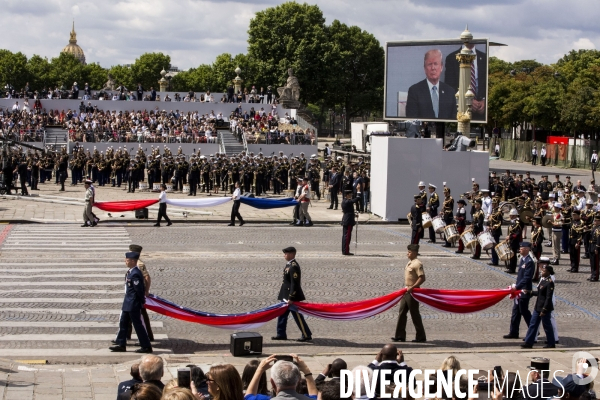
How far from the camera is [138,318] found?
45.3 ft

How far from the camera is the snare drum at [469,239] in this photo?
81.6ft

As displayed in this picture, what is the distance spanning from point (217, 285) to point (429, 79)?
38.0 metres

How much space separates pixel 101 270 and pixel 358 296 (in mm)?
6755

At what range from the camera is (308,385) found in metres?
7.88

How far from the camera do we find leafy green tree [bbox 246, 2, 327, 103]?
90.4 metres

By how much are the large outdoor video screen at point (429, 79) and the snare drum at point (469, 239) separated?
29914mm

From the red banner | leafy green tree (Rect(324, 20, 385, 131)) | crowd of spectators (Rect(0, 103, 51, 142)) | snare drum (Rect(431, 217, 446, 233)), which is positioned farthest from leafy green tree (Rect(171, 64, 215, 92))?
snare drum (Rect(431, 217, 446, 233))

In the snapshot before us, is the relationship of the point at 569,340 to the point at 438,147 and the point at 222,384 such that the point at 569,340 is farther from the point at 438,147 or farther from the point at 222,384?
the point at 438,147

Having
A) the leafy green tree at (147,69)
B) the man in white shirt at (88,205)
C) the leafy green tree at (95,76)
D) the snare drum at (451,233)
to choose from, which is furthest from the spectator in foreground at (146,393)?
the leafy green tree at (95,76)

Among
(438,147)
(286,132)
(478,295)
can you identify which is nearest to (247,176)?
(438,147)

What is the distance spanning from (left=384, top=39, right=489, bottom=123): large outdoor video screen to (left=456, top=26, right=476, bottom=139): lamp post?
2.54 feet

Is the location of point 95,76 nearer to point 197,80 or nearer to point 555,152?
point 197,80

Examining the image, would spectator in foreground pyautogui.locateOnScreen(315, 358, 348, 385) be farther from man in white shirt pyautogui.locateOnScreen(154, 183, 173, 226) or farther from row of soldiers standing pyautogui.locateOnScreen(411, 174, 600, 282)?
man in white shirt pyautogui.locateOnScreen(154, 183, 173, 226)

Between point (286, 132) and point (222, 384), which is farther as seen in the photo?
point (286, 132)
